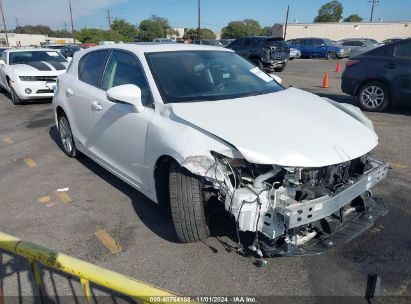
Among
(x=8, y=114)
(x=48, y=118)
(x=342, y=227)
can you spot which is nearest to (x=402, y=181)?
(x=342, y=227)

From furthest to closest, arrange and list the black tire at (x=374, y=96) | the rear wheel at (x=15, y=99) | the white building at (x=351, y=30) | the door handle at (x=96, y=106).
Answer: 1. the white building at (x=351, y=30)
2. the rear wheel at (x=15, y=99)
3. the black tire at (x=374, y=96)
4. the door handle at (x=96, y=106)

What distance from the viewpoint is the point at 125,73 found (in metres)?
3.81

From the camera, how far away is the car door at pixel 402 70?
23.5 feet

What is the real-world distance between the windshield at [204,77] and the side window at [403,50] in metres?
4.68

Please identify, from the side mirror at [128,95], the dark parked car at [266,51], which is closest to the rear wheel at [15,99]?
the side mirror at [128,95]

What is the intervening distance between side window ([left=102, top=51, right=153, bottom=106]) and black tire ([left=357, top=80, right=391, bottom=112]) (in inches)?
235

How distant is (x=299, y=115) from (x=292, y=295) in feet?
4.80

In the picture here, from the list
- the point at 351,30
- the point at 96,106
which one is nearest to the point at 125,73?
the point at 96,106

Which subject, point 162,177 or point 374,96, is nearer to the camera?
point 162,177

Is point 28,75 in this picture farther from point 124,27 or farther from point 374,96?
point 124,27

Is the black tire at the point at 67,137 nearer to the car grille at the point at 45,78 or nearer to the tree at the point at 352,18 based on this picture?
the car grille at the point at 45,78

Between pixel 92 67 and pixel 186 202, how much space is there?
8.32 ft

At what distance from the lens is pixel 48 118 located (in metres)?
8.39

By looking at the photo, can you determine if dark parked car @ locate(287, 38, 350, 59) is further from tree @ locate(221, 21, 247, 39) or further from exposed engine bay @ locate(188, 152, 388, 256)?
tree @ locate(221, 21, 247, 39)
